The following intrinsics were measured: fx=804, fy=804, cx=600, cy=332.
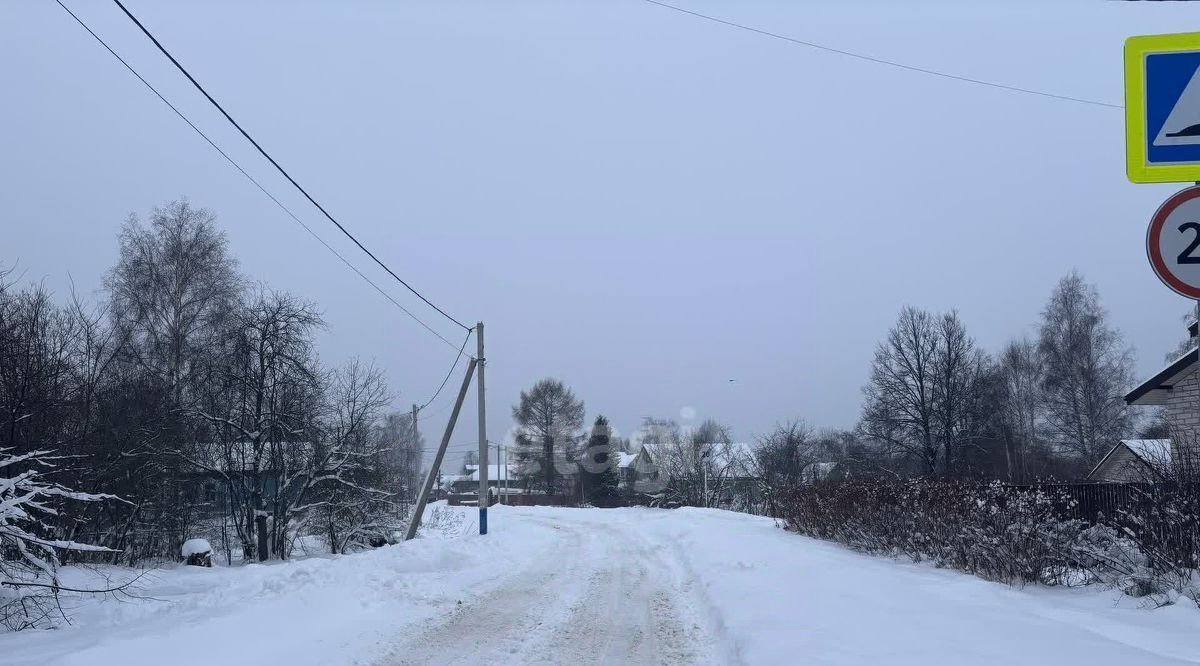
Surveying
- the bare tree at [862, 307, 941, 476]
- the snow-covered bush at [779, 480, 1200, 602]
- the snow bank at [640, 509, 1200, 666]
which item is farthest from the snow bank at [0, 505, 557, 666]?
the bare tree at [862, 307, 941, 476]

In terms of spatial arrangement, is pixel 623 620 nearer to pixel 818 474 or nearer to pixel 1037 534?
pixel 1037 534

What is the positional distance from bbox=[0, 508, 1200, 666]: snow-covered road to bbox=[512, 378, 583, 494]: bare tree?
172ft

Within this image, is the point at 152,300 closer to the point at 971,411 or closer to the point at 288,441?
the point at 288,441

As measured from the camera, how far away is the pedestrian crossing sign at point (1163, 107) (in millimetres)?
4504

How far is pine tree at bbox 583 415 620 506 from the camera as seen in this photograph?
62062mm

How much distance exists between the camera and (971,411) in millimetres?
48312

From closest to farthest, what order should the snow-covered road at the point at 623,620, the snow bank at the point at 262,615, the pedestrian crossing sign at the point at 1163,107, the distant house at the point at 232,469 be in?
1. the pedestrian crossing sign at the point at 1163,107
2. the snow-covered road at the point at 623,620
3. the snow bank at the point at 262,615
4. the distant house at the point at 232,469

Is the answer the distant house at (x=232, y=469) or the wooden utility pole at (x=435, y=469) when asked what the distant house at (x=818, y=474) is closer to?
the wooden utility pole at (x=435, y=469)

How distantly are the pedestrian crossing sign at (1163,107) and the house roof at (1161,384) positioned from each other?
15.3 m

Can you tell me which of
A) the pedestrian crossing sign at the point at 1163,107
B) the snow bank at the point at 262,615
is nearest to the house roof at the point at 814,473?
the snow bank at the point at 262,615

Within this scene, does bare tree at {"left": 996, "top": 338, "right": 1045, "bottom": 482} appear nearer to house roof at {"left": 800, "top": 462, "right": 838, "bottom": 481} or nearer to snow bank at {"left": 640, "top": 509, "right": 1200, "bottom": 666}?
house roof at {"left": 800, "top": 462, "right": 838, "bottom": 481}

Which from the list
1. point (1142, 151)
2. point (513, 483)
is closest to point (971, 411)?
point (1142, 151)

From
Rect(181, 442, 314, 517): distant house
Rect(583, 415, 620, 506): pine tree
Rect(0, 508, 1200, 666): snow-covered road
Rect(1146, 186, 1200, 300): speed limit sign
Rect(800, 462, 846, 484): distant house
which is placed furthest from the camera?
Rect(583, 415, 620, 506): pine tree

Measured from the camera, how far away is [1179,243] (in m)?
4.19
